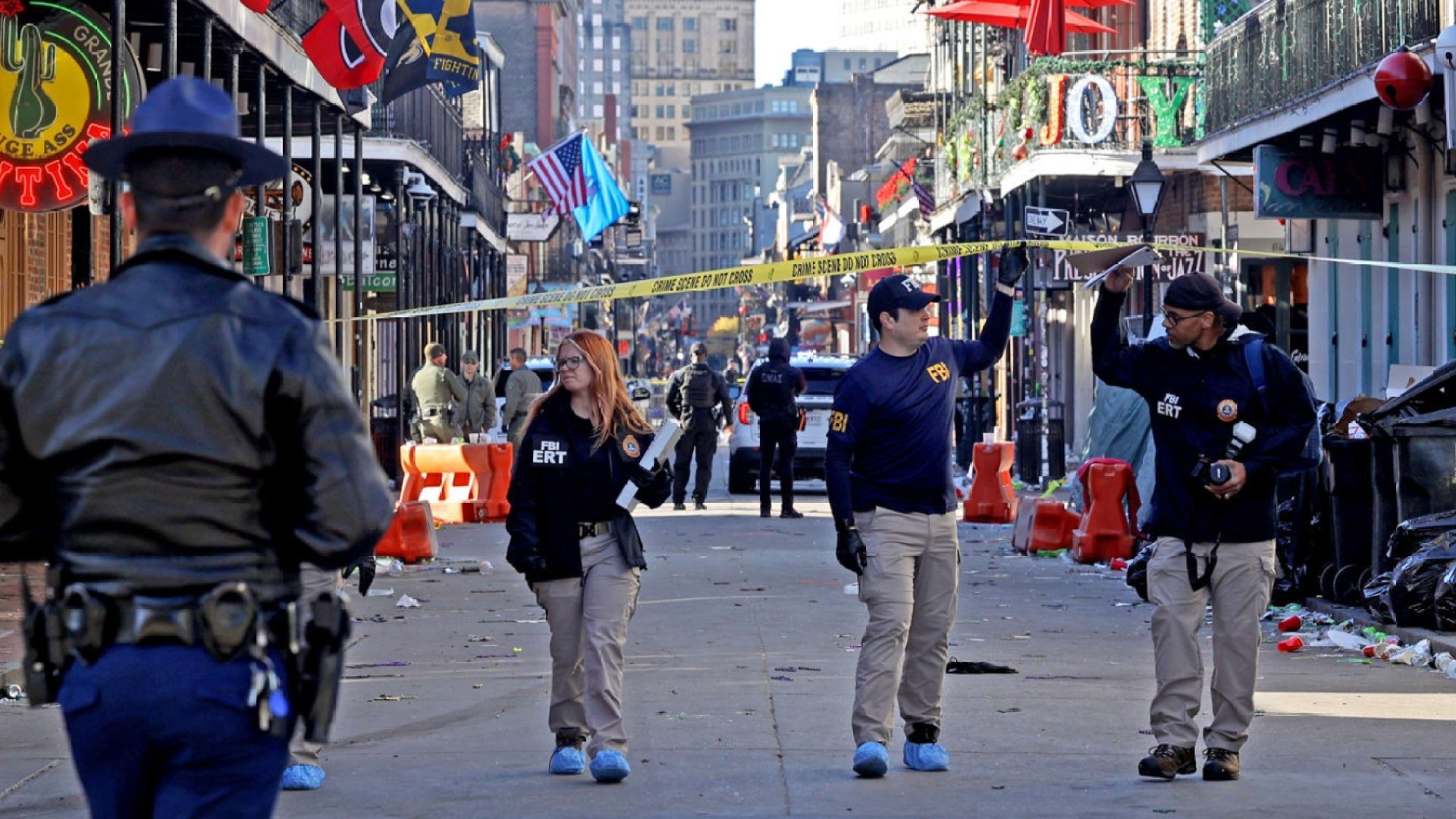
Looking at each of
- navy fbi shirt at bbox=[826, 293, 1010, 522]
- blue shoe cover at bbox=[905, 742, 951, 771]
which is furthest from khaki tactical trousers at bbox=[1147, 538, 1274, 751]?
navy fbi shirt at bbox=[826, 293, 1010, 522]

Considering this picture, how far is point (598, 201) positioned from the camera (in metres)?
Result: 54.1

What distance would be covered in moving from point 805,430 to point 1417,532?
14693mm

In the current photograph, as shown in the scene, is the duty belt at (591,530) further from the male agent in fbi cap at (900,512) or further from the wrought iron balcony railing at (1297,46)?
the wrought iron balcony railing at (1297,46)

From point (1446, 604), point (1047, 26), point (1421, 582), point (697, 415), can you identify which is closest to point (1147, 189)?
point (697, 415)

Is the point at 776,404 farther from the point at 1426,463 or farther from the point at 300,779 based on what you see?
the point at 300,779

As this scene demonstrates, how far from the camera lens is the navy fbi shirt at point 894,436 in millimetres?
8102

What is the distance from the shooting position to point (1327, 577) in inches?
524

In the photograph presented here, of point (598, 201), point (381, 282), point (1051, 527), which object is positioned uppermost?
point (598, 201)

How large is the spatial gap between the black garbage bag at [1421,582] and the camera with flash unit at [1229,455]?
415 cm

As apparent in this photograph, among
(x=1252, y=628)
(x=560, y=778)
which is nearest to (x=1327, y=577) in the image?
(x=1252, y=628)

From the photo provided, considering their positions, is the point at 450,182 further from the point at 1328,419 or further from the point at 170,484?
the point at 170,484

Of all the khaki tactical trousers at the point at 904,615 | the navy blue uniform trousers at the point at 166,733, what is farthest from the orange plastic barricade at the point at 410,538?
the navy blue uniform trousers at the point at 166,733

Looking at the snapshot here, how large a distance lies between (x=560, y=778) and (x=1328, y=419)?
275 inches

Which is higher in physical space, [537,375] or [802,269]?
[802,269]
